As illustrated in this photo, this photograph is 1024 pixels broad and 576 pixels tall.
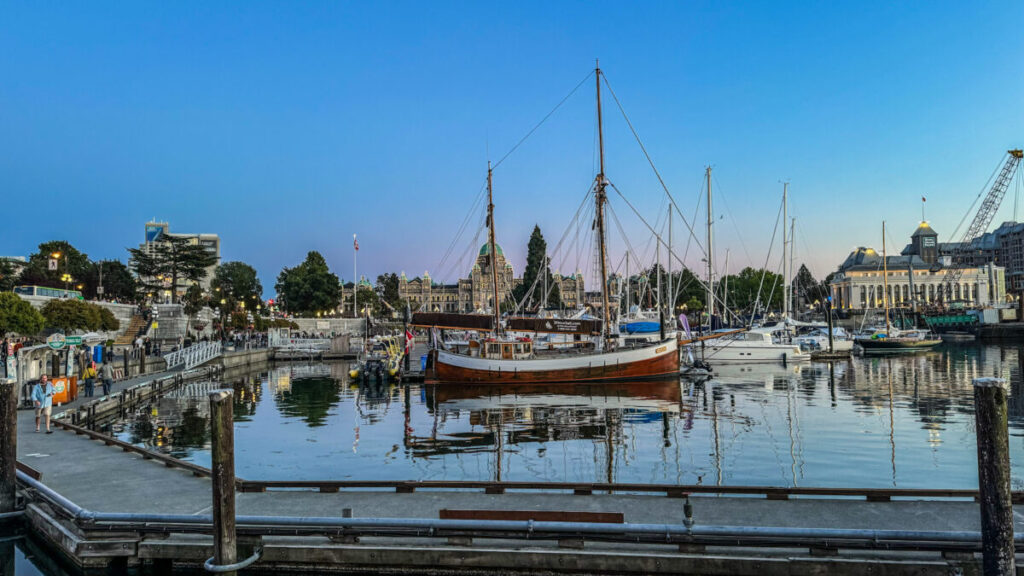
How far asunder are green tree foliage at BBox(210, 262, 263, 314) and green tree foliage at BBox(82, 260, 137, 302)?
1634 centimetres

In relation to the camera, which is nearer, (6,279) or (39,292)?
(39,292)

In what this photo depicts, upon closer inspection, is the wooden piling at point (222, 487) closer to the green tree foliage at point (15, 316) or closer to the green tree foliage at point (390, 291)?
the green tree foliage at point (15, 316)

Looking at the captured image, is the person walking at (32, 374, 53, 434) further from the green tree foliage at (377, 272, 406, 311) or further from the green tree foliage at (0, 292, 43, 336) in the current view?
the green tree foliage at (377, 272, 406, 311)

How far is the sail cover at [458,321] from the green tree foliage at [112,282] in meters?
82.5

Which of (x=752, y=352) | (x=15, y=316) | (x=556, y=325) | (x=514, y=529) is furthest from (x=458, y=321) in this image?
(x=514, y=529)

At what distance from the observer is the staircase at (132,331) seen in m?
64.8

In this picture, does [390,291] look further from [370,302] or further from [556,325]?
[556,325]

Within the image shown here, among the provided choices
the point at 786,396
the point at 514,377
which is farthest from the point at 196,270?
the point at 786,396

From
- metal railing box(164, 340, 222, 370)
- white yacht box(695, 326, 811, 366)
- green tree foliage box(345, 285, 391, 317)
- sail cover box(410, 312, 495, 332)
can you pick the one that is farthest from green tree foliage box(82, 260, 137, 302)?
white yacht box(695, 326, 811, 366)

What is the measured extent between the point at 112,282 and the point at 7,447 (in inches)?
4477

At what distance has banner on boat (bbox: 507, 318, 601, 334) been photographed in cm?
4494

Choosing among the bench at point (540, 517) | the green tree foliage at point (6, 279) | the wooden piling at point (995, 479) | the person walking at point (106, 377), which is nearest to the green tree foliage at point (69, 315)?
the green tree foliage at point (6, 279)

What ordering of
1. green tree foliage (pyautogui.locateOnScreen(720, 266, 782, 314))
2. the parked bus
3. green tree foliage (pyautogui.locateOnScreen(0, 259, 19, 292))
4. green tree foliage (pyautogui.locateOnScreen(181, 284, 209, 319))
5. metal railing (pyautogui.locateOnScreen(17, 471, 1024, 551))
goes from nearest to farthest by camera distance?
metal railing (pyautogui.locateOnScreen(17, 471, 1024, 551)) < the parked bus < green tree foliage (pyautogui.locateOnScreen(0, 259, 19, 292)) < green tree foliage (pyautogui.locateOnScreen(181, 284, 209, 319)) < green tree foliage (pyautogui.locateOnScreen(720, 266, 782, 314))

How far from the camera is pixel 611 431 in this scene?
81.9ft
